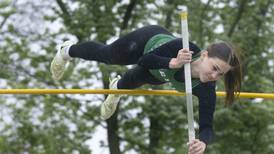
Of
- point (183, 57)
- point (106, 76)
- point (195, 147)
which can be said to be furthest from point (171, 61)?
point (106, 76)

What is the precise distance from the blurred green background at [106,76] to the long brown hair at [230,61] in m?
5.36

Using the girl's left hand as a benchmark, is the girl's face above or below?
above

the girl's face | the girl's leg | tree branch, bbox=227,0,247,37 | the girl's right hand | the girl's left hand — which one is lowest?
the girl's left hand

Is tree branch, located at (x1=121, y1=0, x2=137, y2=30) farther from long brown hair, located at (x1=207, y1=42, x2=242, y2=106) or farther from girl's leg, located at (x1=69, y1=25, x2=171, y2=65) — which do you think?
long brown hair, located at (x1=207, y1=42, x2=242, y2=106)

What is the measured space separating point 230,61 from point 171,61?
13.6 inches

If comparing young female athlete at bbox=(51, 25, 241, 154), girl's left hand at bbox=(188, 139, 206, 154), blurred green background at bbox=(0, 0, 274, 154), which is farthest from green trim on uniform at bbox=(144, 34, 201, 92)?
blurred green background at bbox=(0, 0, 274, 154)

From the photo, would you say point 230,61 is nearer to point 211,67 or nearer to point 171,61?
point 211,67

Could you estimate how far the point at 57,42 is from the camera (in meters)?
10.5

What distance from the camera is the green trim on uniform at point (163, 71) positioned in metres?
4.18

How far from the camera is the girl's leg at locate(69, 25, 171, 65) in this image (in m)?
4.43

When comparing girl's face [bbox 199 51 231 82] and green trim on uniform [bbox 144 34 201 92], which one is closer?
girl's face [bbox 199 51 231 82]

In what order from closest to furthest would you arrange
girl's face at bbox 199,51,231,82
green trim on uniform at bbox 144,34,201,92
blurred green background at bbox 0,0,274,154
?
girl's face at bbox 199,51,231,82, green trim on uniform at bbox 144,34,201,92, blurred green background at bbox 0,0,274,154

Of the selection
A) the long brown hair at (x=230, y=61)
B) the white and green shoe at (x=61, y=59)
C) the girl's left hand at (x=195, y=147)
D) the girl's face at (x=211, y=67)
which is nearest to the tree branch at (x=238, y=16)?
the white and green shoe at (x=61, y=59)

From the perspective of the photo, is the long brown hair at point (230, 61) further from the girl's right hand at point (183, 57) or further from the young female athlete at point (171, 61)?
the girl's right hand at point (183, 57)
